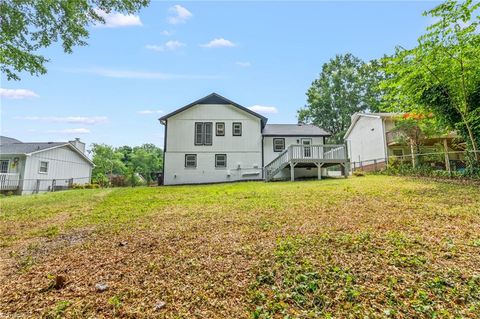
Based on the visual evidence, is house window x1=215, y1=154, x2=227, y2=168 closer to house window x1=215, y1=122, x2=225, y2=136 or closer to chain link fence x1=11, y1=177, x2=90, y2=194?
house window x1=215, y1=122, x2=225, y2=136

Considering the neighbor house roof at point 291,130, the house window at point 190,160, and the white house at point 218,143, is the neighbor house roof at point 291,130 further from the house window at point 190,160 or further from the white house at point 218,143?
the house window at point 190,160

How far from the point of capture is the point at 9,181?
671 inches

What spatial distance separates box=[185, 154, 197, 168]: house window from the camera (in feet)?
62.5

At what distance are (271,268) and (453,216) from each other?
4.17 m

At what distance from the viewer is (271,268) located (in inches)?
117

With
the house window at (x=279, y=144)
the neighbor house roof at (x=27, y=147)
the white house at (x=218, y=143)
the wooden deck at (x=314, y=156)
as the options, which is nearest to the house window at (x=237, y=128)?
the white house at (x=218, y=143)

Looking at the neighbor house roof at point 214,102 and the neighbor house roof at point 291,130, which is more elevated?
the neighbor house roof at point 214,102

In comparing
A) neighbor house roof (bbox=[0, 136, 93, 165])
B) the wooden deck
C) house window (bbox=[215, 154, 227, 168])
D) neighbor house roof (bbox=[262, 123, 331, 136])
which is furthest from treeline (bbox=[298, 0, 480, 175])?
neighbor house roof (bbox=[0, 136, 93, 165])

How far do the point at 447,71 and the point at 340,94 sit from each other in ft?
95.2

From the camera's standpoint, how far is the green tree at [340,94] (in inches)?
1453

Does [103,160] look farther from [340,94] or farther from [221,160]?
[340,94]

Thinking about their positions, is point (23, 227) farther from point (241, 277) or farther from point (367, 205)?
point (367, 205)

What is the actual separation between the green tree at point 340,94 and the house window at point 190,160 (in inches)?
963

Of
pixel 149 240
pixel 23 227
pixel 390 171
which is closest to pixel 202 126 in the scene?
pixel 390 171
